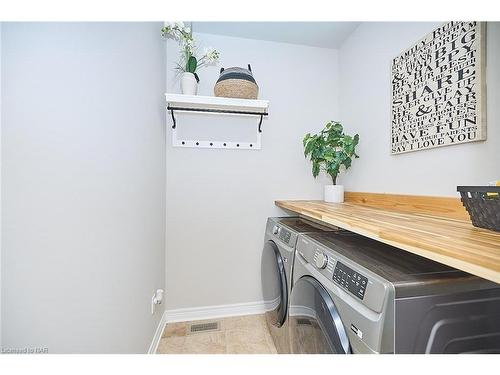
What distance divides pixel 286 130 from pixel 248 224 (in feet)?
3.09

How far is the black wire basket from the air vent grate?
179cm

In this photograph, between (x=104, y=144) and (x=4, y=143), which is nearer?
(x=4, y=143)

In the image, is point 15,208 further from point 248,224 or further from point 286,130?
point 286,130

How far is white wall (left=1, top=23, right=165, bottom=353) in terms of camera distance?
2.01 ft

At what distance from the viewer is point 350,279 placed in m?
0.73

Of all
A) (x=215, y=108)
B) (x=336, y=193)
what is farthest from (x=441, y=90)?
(x=215, y=108)

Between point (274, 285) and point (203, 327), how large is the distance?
801 millimetres

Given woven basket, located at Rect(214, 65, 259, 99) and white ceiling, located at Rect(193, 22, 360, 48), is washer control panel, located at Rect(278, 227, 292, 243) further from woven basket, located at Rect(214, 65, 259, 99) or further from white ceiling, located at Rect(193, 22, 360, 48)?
white ceiling, located at Rect(193, 22, 360, 48)

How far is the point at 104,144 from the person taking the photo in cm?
91

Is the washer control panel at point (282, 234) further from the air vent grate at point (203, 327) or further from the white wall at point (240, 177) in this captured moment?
the air vent grate at point (203, 327)

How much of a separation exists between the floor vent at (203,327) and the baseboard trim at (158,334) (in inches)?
8.5

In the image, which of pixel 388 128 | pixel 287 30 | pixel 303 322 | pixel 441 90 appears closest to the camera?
pixel 303 322

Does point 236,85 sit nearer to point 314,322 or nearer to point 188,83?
point 188,83
